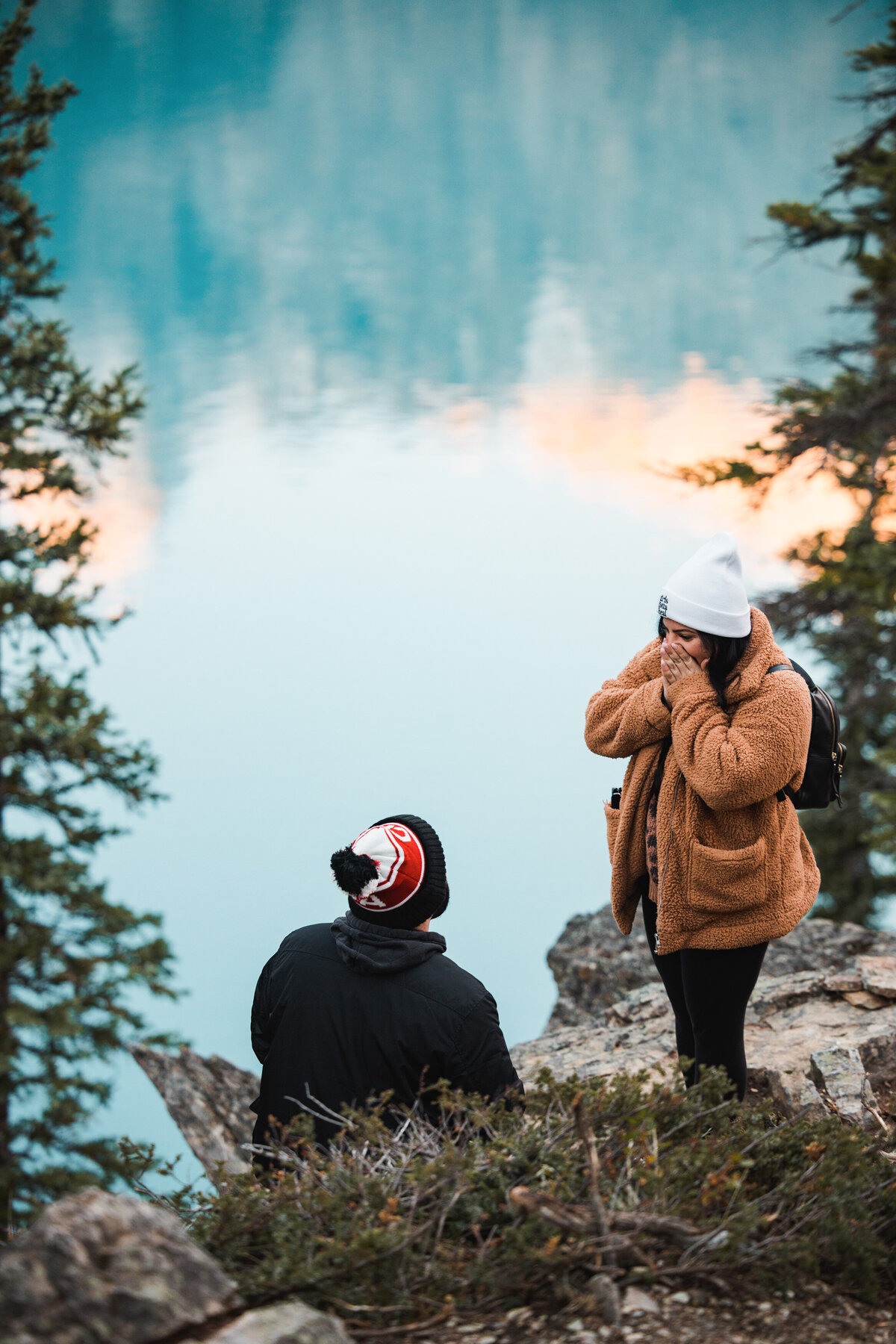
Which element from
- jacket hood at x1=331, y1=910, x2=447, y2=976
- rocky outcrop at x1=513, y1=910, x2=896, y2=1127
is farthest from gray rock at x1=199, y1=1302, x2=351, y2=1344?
rocky outcrop at x1=513, y1=910, x2=896, y2=1127

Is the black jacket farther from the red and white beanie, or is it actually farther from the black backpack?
the black backpack

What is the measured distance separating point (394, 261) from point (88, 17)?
1954 inches

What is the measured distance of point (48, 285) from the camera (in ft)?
39.5


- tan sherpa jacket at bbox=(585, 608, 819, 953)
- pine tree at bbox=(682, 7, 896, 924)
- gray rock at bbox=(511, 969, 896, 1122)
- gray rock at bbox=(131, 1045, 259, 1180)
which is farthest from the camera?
pine tree at bbox=(682, 7, 896, 924)

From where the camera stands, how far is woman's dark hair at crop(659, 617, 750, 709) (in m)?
2.84

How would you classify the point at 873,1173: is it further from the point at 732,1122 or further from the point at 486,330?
the point at 486,330

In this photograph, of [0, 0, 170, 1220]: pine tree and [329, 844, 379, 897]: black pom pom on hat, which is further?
[0, 0, 170, 1220]: pine tree

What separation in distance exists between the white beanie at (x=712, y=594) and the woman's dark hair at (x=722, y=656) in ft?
0.12

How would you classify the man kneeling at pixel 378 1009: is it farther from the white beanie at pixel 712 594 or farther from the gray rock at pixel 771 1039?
the gray rock at pixel 771 1039

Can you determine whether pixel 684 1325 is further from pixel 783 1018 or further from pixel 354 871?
pixel 783 1018

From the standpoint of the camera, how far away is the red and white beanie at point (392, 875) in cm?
254

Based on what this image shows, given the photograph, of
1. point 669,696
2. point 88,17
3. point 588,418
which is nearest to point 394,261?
point 88,17

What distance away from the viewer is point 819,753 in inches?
111

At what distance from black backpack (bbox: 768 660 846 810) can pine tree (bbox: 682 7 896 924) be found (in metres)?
6.87
